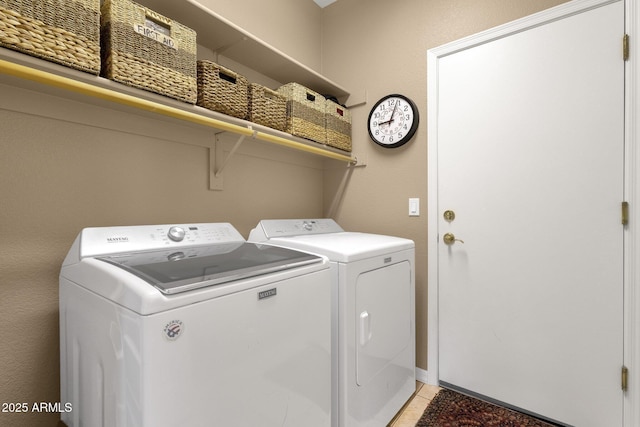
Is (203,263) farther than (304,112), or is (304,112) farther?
(304,112)

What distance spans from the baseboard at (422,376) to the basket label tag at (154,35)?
7.71 feet

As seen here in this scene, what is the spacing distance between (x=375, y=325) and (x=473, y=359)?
2.77 feet

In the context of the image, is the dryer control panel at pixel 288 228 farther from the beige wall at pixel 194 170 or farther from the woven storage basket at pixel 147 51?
the woven storage basket at pixel 147 51

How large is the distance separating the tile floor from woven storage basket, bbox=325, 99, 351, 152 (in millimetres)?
1735

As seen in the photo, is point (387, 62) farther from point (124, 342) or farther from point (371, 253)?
point (124, 342)

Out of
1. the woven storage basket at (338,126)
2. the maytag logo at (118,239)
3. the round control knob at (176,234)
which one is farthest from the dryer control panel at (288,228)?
the maytag logo at (118,239)

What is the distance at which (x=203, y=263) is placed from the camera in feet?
3.45

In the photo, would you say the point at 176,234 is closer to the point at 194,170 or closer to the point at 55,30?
the point at 194,170

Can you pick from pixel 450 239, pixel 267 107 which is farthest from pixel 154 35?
pixel 450 239

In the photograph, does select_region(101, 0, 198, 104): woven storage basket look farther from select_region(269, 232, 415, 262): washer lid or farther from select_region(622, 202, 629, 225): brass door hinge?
select_region(622, 202, 629, 225): brass door hinge

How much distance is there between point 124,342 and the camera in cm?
79

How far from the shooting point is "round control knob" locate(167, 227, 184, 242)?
1349 mm

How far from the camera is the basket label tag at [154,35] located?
3.86 feet

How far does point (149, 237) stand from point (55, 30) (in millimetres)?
763
